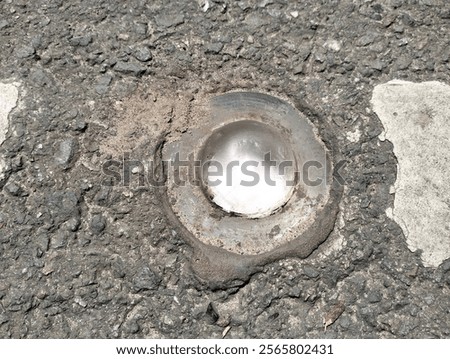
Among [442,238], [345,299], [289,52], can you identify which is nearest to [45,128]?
[289,52]

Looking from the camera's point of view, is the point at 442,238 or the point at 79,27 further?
the point at 79,27

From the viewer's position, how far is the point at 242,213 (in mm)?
2170

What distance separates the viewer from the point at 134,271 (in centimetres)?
208

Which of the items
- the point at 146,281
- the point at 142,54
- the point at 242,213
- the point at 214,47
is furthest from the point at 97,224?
the point at 214,47

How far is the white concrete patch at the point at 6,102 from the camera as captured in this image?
2176 millimetres

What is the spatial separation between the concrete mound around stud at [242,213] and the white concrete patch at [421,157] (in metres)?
0.24

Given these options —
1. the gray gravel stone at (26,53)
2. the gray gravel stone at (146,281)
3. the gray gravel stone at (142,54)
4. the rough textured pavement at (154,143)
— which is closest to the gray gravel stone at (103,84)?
the rough textured pavement at (154,143)

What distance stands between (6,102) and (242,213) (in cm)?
98

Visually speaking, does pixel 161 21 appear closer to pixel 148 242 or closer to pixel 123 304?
pixel 148 242

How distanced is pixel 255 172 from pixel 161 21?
701 millimetres

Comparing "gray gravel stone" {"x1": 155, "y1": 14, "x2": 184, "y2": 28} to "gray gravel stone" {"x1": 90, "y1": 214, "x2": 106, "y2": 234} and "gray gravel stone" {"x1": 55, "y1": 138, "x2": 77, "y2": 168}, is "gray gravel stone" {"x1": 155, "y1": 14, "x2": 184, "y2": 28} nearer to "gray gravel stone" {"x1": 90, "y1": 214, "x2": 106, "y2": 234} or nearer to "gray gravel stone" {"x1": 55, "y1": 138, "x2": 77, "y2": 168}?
"gray gravel stone" {"x1": 55, "y1": 138, "x2": 77, "y2": 168}

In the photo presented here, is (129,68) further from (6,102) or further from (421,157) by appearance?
(421,157)

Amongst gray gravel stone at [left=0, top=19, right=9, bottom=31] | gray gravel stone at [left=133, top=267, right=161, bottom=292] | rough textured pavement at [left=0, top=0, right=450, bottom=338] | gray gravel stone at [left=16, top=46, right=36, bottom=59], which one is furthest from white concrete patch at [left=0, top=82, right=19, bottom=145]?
gray gravel stone at [left=133, top=267, right=161, bottom=292]

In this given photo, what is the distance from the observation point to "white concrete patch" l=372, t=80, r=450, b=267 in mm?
2102
